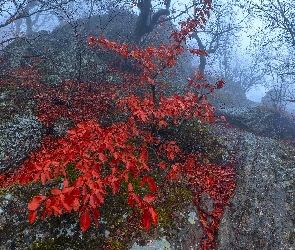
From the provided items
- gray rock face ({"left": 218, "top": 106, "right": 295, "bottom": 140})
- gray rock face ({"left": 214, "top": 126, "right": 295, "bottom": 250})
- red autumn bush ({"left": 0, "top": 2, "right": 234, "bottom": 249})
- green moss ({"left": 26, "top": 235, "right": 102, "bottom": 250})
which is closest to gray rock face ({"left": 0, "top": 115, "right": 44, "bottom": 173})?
red autumn bush ({"left": 0, "top": 2, "right": 234, "bottom": 249})

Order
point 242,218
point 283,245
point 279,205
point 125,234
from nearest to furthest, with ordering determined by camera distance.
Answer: point 125,234 < point 283,245 < point 242,218 < point 279,205

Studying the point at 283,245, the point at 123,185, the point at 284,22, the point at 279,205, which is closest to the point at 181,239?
the point at 123,185

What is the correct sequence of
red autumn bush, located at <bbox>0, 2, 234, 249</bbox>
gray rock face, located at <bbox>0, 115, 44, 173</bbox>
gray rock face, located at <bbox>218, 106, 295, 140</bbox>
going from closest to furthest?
red autumn bush, located at <bbox>0, 2, 234, 249</bbox>, gray rock face, located at <bbox>0, 115, 44, 173</bbox>, gray rock face, located at <bbox>218, 106, 295, 140</bbox>

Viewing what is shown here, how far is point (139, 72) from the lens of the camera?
571 inches

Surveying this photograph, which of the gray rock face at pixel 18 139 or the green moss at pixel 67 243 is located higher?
the gray rock face at pixel 18 139

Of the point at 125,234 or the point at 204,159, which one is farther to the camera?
the point at 204,159

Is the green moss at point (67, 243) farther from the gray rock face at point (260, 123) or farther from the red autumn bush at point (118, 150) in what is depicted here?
the gray rock face at point (260, 123)

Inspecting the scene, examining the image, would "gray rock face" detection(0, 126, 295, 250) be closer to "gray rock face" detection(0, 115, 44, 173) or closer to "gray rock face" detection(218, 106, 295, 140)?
"gray rock face" detection(0, 115, 44, 173)

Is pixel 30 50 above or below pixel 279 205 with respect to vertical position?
above

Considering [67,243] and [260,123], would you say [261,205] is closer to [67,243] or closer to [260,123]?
[67,243]

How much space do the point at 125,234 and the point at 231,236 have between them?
2591 mm

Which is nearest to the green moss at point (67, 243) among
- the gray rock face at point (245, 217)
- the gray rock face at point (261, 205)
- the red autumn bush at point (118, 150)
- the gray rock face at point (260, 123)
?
the gray rock face at point (245, 217)

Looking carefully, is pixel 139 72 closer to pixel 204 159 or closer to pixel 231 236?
pixel 204 159

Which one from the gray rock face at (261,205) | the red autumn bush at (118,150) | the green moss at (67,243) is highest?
the red autumn bush at (118,150)
